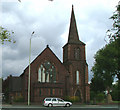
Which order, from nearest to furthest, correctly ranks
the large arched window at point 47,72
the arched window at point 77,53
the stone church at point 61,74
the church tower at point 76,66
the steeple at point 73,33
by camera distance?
the stone church at point 61,74 < the large arched window at point 47,72 < the church tower at point 76,66 < the arched window at point 77,53 < the steeple at point 73,33

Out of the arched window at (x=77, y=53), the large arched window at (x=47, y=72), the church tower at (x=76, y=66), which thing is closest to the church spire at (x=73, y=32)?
the church tower at (x=76, y=66)

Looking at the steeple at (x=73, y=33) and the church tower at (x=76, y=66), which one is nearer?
the church tower at (x=76, y=66)

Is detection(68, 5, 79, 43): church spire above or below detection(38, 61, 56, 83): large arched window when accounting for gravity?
above

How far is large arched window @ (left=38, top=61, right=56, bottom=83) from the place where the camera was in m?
49.4

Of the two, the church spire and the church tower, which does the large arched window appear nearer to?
the church tower

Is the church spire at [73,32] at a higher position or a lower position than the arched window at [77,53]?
higher

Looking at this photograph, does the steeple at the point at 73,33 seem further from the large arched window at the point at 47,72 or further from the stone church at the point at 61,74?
the large arched window at the point at 47,72

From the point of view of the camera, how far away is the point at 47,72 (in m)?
49.8

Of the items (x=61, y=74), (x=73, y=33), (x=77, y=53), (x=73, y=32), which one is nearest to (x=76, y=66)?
(x=77, y=53)

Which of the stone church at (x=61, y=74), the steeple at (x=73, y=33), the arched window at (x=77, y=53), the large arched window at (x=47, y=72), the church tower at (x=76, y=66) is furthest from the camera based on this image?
the steeple at (x=73, y=33)

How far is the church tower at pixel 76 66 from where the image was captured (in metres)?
51.9

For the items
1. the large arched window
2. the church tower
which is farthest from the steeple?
the large arched window

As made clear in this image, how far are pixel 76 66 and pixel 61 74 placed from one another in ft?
16.1

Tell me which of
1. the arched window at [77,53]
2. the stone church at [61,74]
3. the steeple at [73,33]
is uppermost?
the steeple at [73,33]
